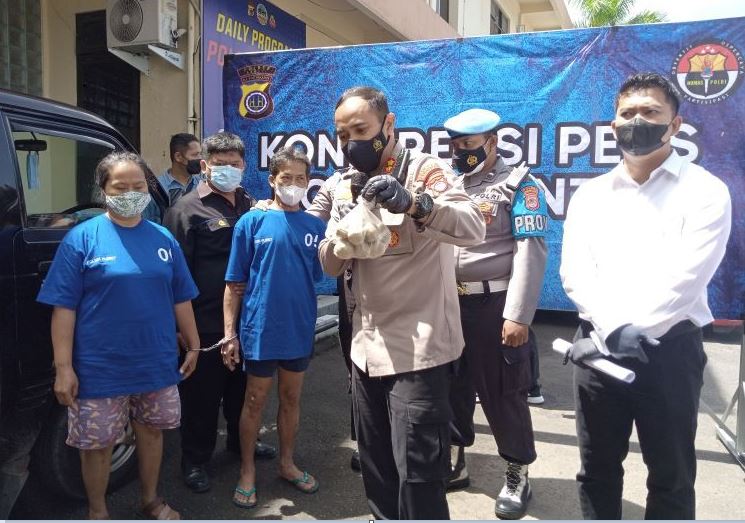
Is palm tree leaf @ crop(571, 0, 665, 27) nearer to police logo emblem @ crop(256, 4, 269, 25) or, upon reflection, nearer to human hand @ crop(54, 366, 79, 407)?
police logo emblem @ crop(256, 4, 269, 25)

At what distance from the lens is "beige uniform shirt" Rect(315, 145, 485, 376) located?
1.92 m

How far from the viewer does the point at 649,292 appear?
1896 millimetres

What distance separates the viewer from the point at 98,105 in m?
7.07

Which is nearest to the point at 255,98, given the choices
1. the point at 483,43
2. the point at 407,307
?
the point at 483,43

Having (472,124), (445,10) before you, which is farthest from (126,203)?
(445,10)

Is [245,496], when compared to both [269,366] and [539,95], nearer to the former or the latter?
[269,366]

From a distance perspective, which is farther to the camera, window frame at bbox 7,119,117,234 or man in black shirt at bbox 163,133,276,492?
man in black shirt at bbox 163,133,276,492

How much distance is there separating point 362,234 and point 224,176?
1.54m

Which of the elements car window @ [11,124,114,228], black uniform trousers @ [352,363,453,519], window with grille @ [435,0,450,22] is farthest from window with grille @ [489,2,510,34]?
black uniform trousers @ [352,363,453,519]

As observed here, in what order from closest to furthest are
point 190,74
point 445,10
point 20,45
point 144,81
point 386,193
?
point 386,193
point 20,45
point 190,74
point 144,81
point 445,10

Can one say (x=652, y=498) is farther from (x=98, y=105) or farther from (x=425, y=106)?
(x=98, y=105)

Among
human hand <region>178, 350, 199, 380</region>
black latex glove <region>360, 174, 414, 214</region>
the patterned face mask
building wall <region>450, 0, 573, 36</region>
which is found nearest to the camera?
black latex glove <region>360, 174, 414, 214</region>

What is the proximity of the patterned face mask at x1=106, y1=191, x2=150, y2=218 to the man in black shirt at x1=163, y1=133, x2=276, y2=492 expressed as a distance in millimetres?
562

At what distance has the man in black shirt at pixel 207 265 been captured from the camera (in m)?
2.98
